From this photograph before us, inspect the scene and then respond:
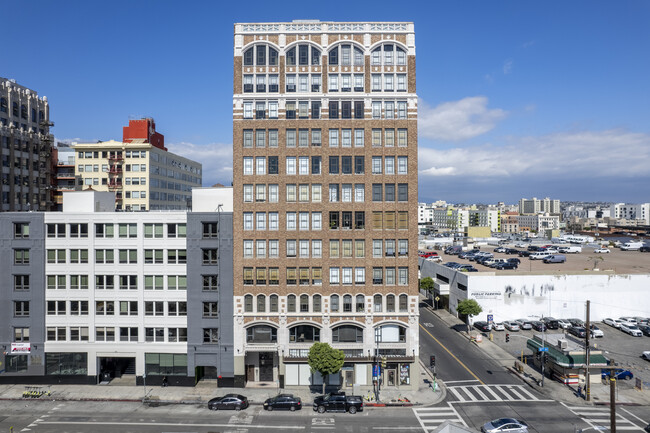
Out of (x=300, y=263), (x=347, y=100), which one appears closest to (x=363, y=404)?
(x=300, y=263)

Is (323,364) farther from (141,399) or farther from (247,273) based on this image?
(141,399)

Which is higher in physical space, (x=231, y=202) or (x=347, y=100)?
(x=347, y=100)

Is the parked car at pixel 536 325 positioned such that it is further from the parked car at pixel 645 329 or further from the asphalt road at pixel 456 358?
the parked car at pixel 645 329

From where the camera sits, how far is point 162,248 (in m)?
52.2

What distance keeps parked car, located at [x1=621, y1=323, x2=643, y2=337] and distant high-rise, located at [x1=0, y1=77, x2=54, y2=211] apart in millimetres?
106929

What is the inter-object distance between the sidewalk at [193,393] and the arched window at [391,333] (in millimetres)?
5656

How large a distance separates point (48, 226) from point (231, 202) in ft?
74.7

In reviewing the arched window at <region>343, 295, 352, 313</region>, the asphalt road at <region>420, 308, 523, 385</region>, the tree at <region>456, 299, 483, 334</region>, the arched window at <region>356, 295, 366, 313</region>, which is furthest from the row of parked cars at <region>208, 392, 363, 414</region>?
the tree at <region>456, 299, 483, 334</region>

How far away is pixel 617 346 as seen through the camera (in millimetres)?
65000

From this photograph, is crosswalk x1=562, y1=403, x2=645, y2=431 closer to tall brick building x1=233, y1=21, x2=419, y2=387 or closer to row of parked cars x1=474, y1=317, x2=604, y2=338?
→ tall brick building x1=233, y1=21, x2=419, y2=387

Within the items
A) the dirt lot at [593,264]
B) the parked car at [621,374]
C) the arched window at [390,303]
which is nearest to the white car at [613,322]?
the dirt lot at [593,264]

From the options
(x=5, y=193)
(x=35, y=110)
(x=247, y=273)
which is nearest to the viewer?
(x=247, y=273)

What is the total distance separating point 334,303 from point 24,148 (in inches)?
2645

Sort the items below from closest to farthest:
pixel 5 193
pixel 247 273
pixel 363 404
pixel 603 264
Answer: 1. pixel 363 404
2. pixel 247 273
3. pixel 5 193
4. pixel 603 264
